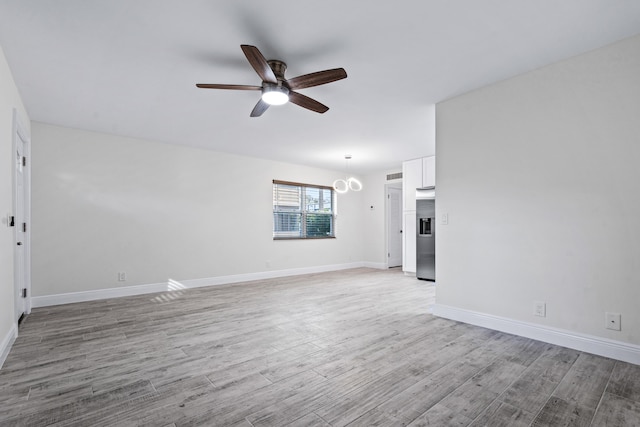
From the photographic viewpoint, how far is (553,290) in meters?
2.74

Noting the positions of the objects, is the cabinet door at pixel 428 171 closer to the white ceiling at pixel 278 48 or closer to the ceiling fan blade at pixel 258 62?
the white ceiling at pixel 278 48

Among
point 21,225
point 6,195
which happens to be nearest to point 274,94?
point 6,195

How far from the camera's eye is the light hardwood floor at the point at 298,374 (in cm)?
174

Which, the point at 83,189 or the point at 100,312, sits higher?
the point at 83,189

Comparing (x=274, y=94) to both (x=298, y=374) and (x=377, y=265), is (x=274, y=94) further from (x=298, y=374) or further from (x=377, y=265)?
(x=377, y=265)

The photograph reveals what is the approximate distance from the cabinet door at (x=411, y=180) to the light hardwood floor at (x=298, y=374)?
334cm

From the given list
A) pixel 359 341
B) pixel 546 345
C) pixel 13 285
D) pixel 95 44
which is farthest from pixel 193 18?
pixel 546 345

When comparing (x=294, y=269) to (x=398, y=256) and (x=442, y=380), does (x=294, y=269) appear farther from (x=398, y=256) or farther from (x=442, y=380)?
(x=442, y=380)

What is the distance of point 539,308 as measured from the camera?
2812 mm

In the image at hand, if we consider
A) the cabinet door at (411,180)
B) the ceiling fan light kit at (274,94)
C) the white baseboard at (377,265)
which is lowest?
the white baseboard at (377,265)

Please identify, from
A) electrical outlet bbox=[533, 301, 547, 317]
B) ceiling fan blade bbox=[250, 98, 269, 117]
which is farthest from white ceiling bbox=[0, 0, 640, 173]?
electrical outlet bbox=[533, 301, 547, 317]

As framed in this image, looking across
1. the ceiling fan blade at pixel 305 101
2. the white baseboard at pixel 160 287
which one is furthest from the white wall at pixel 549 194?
the white baseboard at pixel 160 287

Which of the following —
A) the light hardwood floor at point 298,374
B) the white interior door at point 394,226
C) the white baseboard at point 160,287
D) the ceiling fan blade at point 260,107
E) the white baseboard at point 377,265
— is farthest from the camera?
the white interior door at point 394,226

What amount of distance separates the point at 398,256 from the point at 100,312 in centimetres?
616
